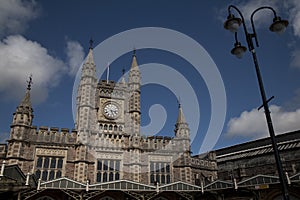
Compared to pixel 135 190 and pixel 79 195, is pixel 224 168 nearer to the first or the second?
pixel 135 190

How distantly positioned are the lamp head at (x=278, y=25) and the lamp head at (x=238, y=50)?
1.04 m

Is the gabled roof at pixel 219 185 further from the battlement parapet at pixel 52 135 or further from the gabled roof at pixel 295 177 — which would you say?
the battlement parapet at pixel 52 135

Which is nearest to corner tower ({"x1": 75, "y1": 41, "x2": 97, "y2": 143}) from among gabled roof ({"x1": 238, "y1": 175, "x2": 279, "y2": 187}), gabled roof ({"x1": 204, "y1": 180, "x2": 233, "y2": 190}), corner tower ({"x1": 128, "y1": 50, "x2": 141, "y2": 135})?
corner tower ({"x1": 128, "y1": 50, "x2": 141, "y2": 135})

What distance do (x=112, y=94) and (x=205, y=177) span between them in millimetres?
15290

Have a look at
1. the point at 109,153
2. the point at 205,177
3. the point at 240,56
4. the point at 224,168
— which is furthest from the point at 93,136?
the point at 224,168

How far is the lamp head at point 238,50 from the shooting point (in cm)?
818

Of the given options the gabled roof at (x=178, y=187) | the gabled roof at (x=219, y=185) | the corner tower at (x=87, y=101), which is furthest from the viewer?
the corner tower at (x=87, y=101)

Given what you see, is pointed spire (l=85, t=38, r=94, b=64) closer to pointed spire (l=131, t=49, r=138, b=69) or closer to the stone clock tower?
the stone clock tower

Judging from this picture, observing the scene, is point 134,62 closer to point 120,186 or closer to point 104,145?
point 104,145

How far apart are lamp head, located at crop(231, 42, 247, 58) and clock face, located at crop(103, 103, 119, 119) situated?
22.8m

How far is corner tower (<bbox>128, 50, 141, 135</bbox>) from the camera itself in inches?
1118

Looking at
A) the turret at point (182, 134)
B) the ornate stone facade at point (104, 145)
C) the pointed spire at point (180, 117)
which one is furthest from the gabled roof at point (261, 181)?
the pointed spire at point (180, 117)

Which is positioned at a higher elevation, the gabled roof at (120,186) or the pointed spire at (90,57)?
the pointed spire at (90,57)

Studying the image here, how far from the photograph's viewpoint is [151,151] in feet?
90.5
